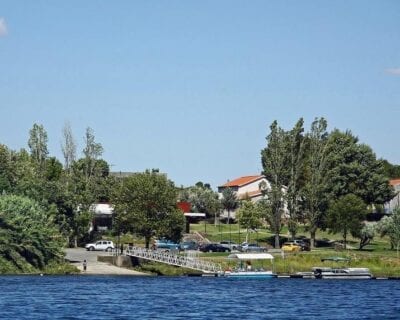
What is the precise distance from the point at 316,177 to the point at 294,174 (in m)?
2.81

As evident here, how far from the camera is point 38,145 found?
517ft

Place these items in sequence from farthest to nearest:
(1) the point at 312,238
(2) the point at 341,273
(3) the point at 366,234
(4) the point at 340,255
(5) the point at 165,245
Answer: (5) the point at 165,245 < (1) the point at 312,238 < (3) the point at 366,234 < (4) the point at 340,255 < (2) the point at 341,273

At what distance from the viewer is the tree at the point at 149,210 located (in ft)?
401

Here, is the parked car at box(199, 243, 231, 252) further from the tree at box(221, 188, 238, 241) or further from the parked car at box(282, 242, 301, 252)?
the tree at box(221, 188, 238, 241)

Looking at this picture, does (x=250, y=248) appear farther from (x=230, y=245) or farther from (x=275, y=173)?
(x=275, y=173)

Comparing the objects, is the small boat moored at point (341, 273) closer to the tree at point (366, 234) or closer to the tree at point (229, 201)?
the tree at point (366, 234)

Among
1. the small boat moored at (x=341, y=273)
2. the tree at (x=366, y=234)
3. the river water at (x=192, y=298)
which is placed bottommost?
the river water at (x=192, y=298)

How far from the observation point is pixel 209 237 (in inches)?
6156

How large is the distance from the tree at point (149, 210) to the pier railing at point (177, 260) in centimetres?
528

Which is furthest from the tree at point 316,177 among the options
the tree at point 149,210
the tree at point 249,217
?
the tree at point 149,210

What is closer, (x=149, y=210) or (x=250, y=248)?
(x=149, y=210)

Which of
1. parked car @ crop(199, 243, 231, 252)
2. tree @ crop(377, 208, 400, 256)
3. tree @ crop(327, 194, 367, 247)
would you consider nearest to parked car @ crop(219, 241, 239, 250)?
parked car @ crop(199, 243, 231, 252)

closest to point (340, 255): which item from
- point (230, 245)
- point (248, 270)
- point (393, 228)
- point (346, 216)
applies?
point (393, 228)

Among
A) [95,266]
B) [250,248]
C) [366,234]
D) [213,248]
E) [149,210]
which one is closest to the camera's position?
[95,266]
